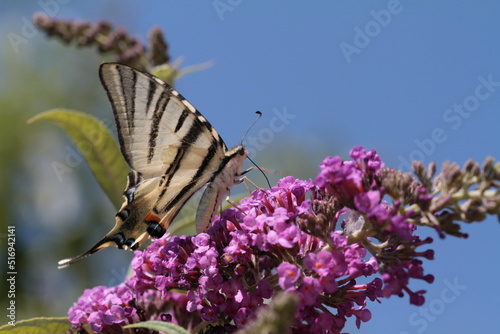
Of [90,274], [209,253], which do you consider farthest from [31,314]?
[209,253]

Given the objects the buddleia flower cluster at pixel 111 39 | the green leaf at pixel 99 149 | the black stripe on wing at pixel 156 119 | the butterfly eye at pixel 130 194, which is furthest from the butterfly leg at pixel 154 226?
the buddleia flower cluster at pixel 111 39

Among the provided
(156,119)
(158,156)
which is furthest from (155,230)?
(156,119)

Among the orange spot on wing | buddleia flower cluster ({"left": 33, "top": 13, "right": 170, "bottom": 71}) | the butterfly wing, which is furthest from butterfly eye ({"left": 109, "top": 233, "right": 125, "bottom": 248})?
buddleia flower cluster ({"left": 33, "top": 13, "right": 170, "bottom": 71})

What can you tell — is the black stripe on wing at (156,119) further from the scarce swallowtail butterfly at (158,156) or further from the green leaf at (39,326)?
the green leaf at (39,326)

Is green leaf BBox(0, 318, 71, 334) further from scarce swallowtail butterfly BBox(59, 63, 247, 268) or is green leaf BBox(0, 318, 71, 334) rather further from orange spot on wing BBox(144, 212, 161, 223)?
orange spot on wing BBox(144, 212, 161, 223)

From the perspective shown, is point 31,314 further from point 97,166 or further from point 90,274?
point 97,166

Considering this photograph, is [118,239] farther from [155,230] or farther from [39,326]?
[39,326]
